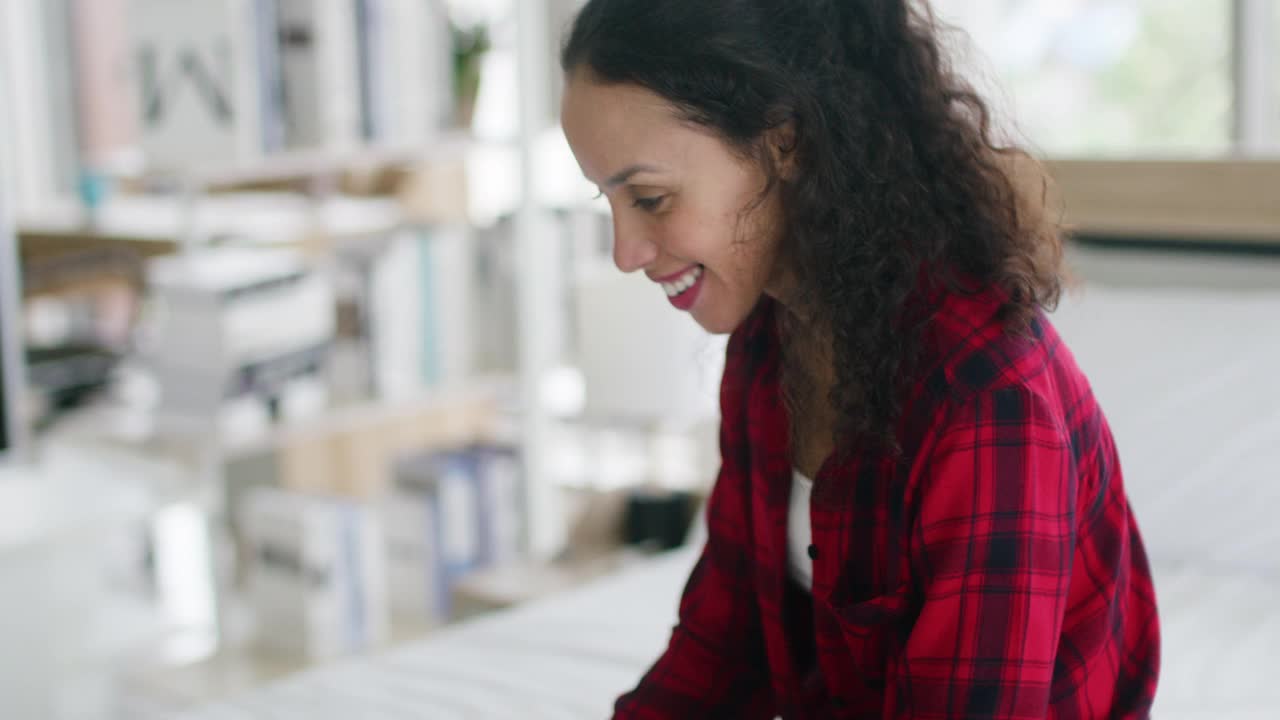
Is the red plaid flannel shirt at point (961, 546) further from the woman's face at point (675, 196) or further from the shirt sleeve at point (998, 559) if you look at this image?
the woman's face at point (675, 196)

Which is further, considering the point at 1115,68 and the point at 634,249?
the point at 1115,68

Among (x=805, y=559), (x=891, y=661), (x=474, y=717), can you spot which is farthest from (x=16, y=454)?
(x=891, y=661)

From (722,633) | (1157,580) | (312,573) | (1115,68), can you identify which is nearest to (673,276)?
(722,633)

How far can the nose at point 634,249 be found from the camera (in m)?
1.01

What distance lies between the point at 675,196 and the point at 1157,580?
3.63 feet

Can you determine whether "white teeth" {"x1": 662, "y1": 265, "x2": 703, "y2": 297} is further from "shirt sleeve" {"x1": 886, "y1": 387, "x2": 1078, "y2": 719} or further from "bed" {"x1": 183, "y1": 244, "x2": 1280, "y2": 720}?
"bed" {"x1": 183, "y1": 244, "x2": 1280, "y2": 720}

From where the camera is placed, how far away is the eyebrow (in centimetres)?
97

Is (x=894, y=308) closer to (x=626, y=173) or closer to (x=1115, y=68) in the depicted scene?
(x=626, y=173)

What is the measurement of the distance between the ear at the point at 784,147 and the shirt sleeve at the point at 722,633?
29 cm

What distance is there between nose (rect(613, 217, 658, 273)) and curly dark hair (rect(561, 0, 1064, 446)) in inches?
3.8

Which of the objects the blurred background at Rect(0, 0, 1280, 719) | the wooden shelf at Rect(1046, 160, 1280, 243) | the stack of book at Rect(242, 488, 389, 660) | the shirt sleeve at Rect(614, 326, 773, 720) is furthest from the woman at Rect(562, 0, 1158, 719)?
the stack of book at Rect(242, 488, 389, 660)

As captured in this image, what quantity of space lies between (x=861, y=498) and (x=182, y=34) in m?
1.74

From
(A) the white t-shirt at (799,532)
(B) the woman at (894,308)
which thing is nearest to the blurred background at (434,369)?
(A) the white t-shirt at (799,532)

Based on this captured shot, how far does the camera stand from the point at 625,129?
0.97m
